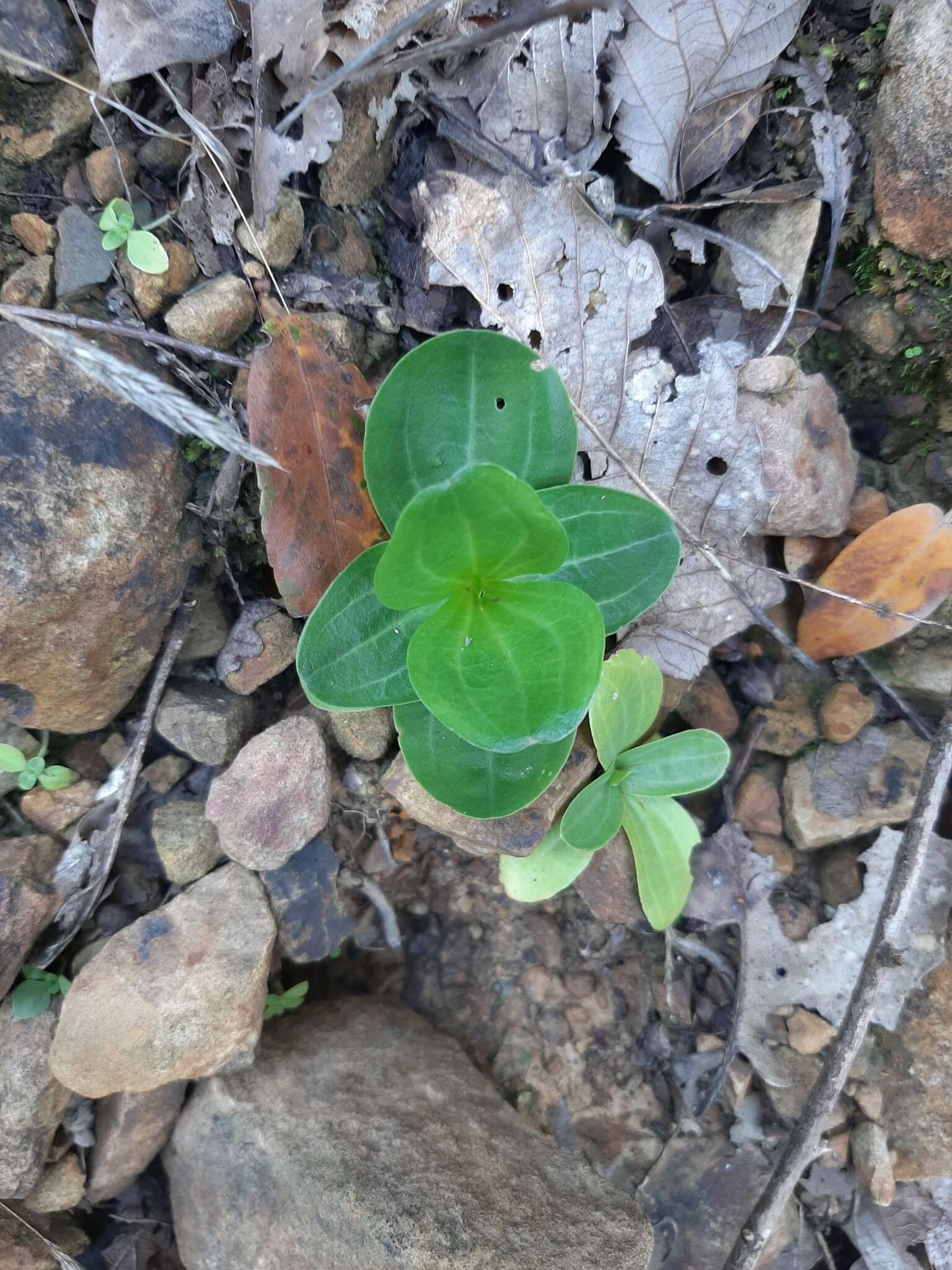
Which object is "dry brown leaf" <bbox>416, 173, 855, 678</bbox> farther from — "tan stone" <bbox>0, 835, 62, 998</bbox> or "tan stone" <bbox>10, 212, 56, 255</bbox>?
"tan stone" <bbox>0, 835, 62, 998</bbox>

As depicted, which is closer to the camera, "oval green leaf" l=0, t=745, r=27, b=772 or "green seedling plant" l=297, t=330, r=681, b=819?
"green seedling plant" l=297, t=330, r=681, b=819

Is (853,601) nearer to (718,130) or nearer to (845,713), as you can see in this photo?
(845,713)

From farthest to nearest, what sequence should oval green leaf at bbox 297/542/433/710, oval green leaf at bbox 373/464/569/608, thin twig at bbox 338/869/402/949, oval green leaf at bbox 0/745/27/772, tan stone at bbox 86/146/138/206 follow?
1. thin twig at bbox 338/869/402/949
2. oval green leaf at bbox 0/745/27/772
3. tan stone at bbox 86/146/138/206
4. oval green leaf at bbox 297/542/433/710
5. oval green leaf at bbox 373/464/569/608

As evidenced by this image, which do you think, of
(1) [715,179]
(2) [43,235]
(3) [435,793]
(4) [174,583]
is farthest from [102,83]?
(3) [435,793]

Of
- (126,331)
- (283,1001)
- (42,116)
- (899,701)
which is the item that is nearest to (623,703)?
(899,701)

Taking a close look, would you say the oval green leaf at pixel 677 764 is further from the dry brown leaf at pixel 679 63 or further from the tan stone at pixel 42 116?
the tan stone at pixel 42 116

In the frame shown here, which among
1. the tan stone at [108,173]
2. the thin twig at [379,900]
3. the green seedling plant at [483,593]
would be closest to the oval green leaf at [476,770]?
the green seedling plant at [483,593]

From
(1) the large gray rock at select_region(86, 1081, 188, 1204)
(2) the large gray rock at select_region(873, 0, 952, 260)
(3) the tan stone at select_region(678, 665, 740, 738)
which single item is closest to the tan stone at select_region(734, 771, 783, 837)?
(3) the tan stone at select_region(678, 665, 740, 738)
